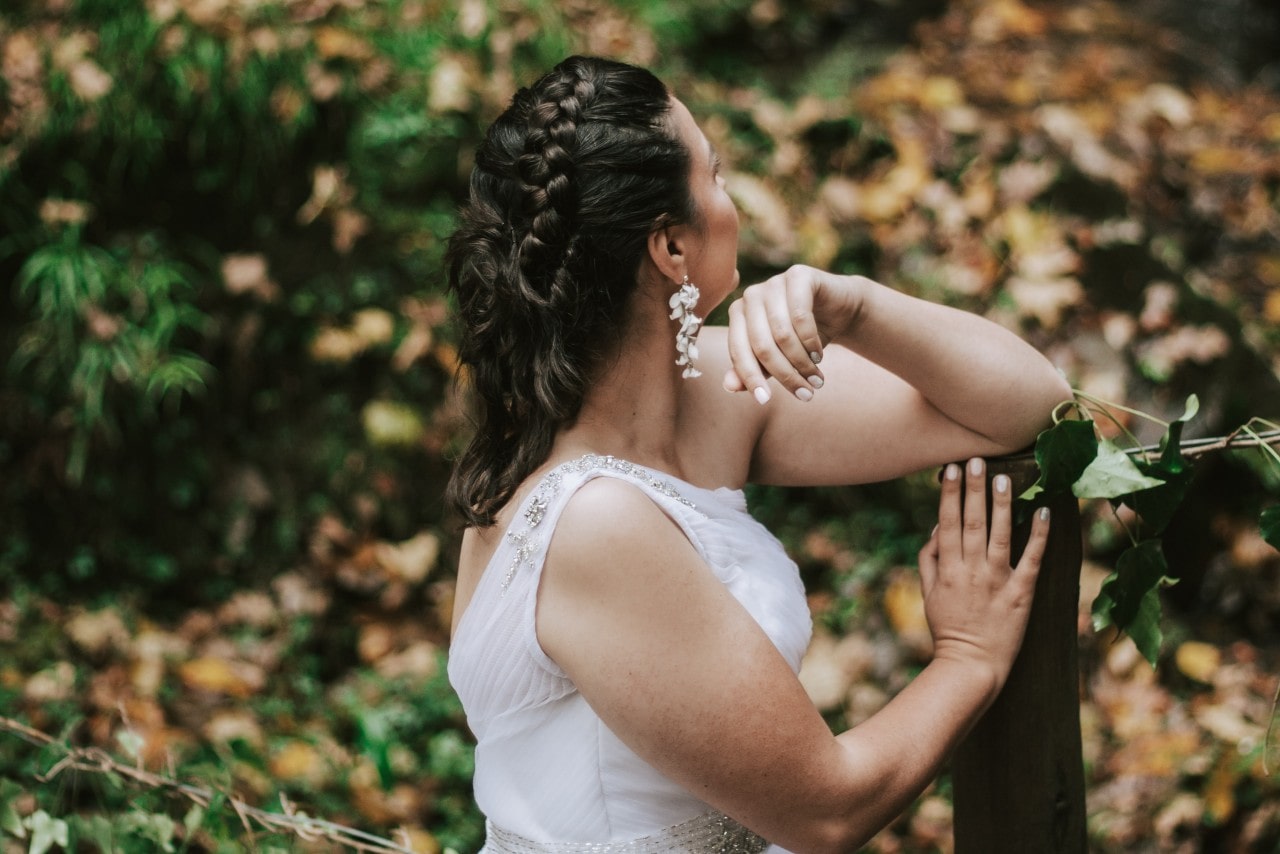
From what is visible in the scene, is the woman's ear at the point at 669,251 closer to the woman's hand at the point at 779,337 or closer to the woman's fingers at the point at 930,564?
the woman's hand at the point at 779,337

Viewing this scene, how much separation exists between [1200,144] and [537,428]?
401 cm

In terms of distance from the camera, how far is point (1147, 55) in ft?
17.6

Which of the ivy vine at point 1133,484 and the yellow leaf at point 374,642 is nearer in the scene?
the ivy vine at point 1133,484

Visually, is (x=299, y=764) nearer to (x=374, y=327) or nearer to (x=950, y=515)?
(x=374, y=327)

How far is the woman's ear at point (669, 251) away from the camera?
1585mm

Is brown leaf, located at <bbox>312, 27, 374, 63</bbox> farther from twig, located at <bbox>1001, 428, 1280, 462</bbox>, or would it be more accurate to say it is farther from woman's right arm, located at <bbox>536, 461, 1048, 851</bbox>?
twig, located at <bbox>1001, 428, 1280, 462</bbox>

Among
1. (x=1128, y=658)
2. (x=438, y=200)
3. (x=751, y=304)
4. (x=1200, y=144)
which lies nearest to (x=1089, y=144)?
(x=1200, y=144)

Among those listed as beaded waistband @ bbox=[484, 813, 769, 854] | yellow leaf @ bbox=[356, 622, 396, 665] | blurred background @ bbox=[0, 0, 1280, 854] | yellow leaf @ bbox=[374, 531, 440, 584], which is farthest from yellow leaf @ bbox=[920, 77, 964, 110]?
beaded waistband @ bbox=[484, 813, 769, 854]

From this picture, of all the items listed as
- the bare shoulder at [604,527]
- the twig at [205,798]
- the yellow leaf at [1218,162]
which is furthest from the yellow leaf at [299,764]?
the yellow leaf at [1218,162]

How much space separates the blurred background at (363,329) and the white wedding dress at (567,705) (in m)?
1.61

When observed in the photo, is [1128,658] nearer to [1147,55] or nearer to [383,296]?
[383,296]

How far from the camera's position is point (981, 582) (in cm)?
164

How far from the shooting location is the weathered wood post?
168 centimetres

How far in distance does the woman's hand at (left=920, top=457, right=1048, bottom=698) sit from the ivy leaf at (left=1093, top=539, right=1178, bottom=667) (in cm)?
10
